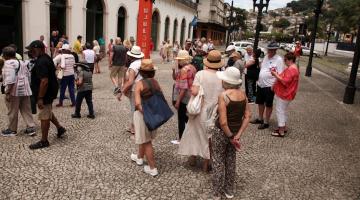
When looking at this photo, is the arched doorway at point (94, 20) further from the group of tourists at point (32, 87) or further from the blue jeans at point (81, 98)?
the group of tourists at point (32, 87)

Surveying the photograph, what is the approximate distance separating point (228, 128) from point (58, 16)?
17.3 m

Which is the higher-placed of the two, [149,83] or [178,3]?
[178,3]

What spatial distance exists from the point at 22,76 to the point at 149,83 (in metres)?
2.78

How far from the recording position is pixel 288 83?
23.9ft

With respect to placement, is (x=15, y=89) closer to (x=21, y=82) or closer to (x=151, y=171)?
(x=21, y=82)

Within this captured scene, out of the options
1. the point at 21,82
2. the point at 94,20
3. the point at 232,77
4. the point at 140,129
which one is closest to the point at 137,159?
the point at 140,129

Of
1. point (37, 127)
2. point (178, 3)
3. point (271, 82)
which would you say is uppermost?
point (178, 3)

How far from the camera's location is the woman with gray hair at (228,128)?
4.37m

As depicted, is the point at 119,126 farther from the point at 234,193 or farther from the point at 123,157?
the point at 234,193

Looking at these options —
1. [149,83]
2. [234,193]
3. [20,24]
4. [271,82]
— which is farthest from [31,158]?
[20,24]

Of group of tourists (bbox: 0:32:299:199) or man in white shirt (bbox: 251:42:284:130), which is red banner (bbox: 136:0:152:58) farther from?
man in white shirt (bbox: 251:42:284:130)

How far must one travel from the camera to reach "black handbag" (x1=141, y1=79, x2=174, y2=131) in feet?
16.4

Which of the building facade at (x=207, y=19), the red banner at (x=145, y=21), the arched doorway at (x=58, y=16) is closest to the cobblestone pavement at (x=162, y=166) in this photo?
the red banner at (x=145, y=21)

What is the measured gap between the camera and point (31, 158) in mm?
5691
